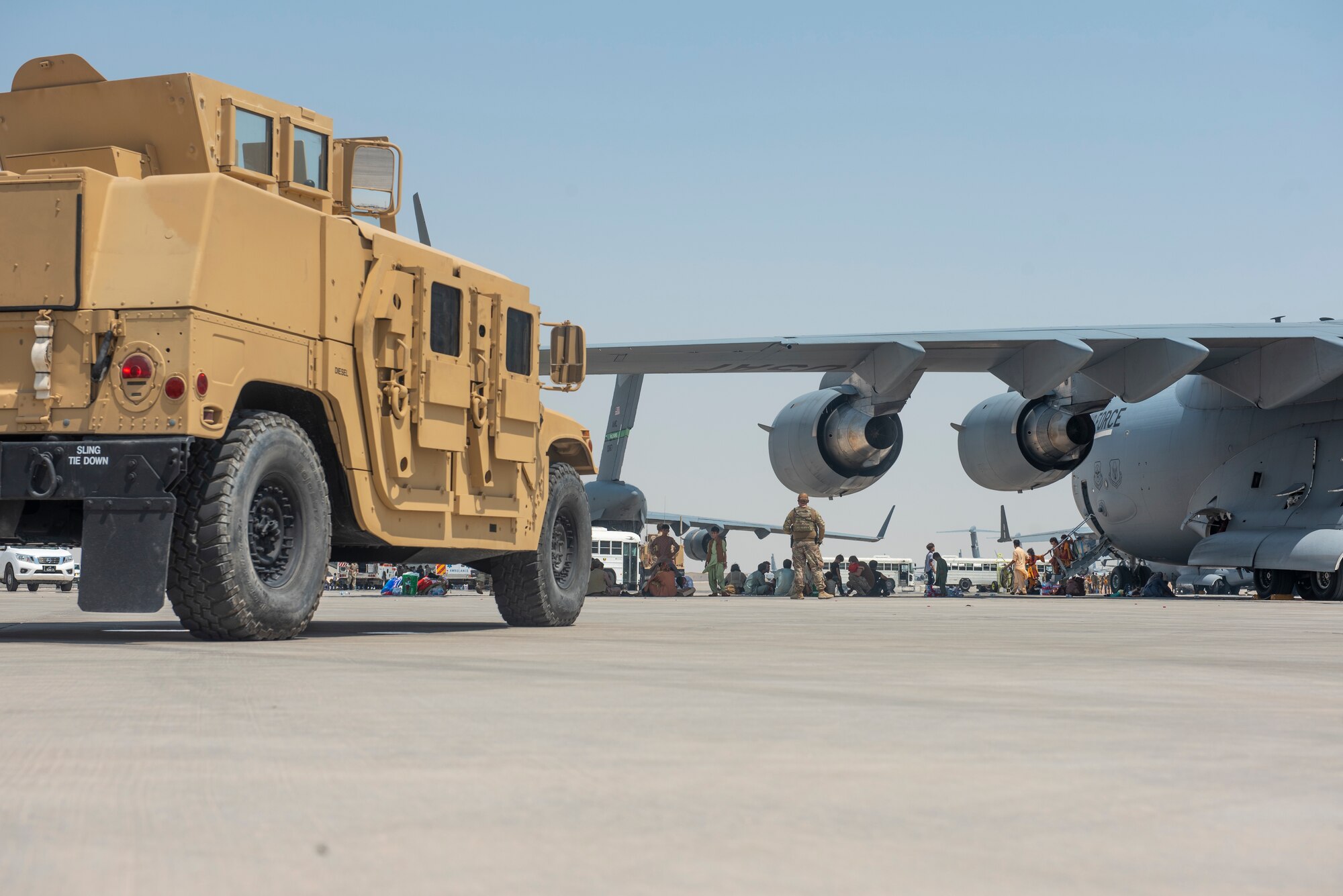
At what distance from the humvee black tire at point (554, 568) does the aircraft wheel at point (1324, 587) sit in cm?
1199

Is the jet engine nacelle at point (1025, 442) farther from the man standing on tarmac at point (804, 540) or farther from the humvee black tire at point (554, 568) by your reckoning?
the humvee black tire at point (554, 568)

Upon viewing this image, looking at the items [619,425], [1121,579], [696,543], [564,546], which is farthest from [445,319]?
[696,543]

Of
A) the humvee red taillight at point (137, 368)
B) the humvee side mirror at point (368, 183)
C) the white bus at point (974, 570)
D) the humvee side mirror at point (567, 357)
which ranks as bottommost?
the white bus at point (974, 570)

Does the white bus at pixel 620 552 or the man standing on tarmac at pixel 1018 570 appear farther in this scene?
the white bus at pixel 620 552

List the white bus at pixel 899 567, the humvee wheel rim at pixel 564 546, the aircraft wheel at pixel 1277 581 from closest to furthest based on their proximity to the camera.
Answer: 1. the humvee wheel rim at pixel 564 546
2. the aircraft wheel at pixel 1277 581
3. the white bus at pixel 899 567

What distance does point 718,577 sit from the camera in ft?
103

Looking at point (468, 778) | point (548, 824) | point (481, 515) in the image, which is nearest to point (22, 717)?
point (468, 778)

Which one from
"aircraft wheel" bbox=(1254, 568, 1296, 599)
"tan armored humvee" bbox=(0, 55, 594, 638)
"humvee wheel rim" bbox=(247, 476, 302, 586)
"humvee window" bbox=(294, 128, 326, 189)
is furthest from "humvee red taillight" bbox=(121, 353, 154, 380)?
"aircraft wheel" bbox=(1254, 568, 1296, 599)

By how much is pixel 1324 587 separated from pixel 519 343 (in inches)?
570

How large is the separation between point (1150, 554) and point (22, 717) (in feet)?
77.1

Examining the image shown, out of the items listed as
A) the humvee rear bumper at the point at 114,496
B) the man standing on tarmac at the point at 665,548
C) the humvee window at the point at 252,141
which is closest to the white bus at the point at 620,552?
the man standing on tarmac at the point at 665,548

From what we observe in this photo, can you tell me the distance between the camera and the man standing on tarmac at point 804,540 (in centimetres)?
2175

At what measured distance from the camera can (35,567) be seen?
35.6 metres

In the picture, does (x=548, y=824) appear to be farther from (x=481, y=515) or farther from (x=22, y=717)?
(x=481, y=515)
